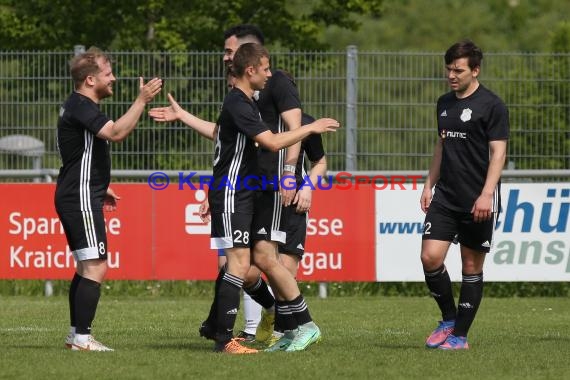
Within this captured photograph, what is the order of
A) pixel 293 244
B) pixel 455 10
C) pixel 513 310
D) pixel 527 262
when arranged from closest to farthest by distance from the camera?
pixel 293 244 → pixel 513 310 → pixel 527 262 → pixel 455 10

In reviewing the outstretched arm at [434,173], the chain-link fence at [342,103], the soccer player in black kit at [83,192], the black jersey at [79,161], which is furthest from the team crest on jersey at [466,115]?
the chain-link fence at [342,103]

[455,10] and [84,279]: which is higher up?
[455,10]

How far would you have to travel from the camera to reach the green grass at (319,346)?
8227 millimetres

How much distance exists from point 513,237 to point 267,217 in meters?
6.42

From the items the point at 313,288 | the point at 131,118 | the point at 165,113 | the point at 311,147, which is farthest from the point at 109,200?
the point at 313,288

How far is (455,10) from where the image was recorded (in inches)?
2088

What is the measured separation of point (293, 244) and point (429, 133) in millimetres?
6661

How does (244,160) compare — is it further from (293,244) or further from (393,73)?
(393,73)

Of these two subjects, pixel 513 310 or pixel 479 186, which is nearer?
pixel 479 186

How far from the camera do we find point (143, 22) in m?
24.7

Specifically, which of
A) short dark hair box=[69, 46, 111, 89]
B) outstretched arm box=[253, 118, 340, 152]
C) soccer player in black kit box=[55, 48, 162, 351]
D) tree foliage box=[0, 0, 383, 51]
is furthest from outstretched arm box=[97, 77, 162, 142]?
tree foliage box=[0, 0, 383, 51]

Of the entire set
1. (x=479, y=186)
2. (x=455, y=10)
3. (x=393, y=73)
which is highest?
(x=455, y=10)

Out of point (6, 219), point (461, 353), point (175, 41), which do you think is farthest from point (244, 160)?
point (175, 41)

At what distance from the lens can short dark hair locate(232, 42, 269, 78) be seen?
9117 mm
